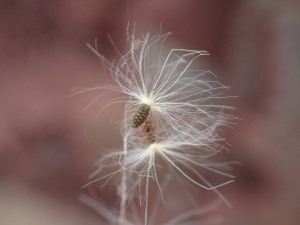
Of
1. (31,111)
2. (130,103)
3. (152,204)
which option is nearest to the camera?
(130,103)

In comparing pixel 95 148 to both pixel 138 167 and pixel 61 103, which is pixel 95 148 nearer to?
pixel 61 103

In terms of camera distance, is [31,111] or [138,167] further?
[31,111]

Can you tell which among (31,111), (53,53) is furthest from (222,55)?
(31,111)

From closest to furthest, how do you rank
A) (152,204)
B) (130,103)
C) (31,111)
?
(130,103), (152,204), (31,111)

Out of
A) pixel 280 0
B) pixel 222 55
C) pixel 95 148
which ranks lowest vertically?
pixel 95 148

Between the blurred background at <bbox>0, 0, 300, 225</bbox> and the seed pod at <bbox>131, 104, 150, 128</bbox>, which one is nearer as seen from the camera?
the seed pod at <bbox>131, 104, 150, 128</bbox>

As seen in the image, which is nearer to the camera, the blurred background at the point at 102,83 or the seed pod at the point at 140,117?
the seed pod at the point at 140,117

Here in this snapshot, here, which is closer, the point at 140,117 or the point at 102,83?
the point at 140,117

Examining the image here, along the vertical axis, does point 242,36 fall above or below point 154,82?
above
